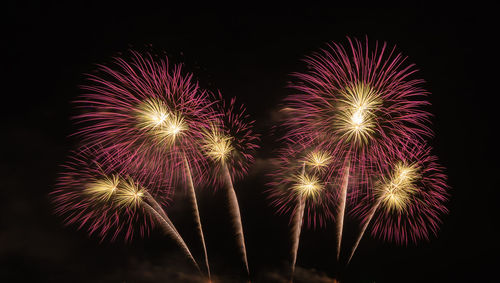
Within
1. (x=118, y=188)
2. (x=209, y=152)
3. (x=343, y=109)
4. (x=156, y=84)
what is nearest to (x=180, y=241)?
(x=118, y=188)

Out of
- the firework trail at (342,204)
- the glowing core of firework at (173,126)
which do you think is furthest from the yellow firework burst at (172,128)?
the firework trail at (342,204)

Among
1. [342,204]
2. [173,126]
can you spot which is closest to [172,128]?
[173,126]

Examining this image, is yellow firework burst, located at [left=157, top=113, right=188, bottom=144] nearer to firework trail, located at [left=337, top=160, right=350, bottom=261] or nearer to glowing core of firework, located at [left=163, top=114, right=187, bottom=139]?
glowing core of firework, located at [left=163, top=114, right=187, bottom=139]

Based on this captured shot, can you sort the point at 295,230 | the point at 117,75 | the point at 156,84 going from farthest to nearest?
1. the point at 295,230
2. the point at 156,84
3. the point at 117,75

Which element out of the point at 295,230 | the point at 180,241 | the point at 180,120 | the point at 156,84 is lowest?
the point at 180,241

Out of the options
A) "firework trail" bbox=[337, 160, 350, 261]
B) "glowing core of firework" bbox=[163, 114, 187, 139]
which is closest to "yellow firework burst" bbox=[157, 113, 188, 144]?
"glowing core of firework" bbox=[163, 114, 187, 139]

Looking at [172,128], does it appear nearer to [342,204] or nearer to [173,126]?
[173,126]

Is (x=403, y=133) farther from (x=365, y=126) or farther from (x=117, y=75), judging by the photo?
(x=117, y=75)

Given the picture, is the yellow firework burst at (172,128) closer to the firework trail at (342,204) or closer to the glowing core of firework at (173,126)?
the glowing core of firework at (173,126)

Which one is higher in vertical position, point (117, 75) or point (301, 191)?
point (117, 75)

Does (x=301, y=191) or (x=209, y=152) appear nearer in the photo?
(x=209, y=152)

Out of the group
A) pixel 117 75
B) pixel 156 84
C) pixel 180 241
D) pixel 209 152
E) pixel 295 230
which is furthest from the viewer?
pixel 295 230
